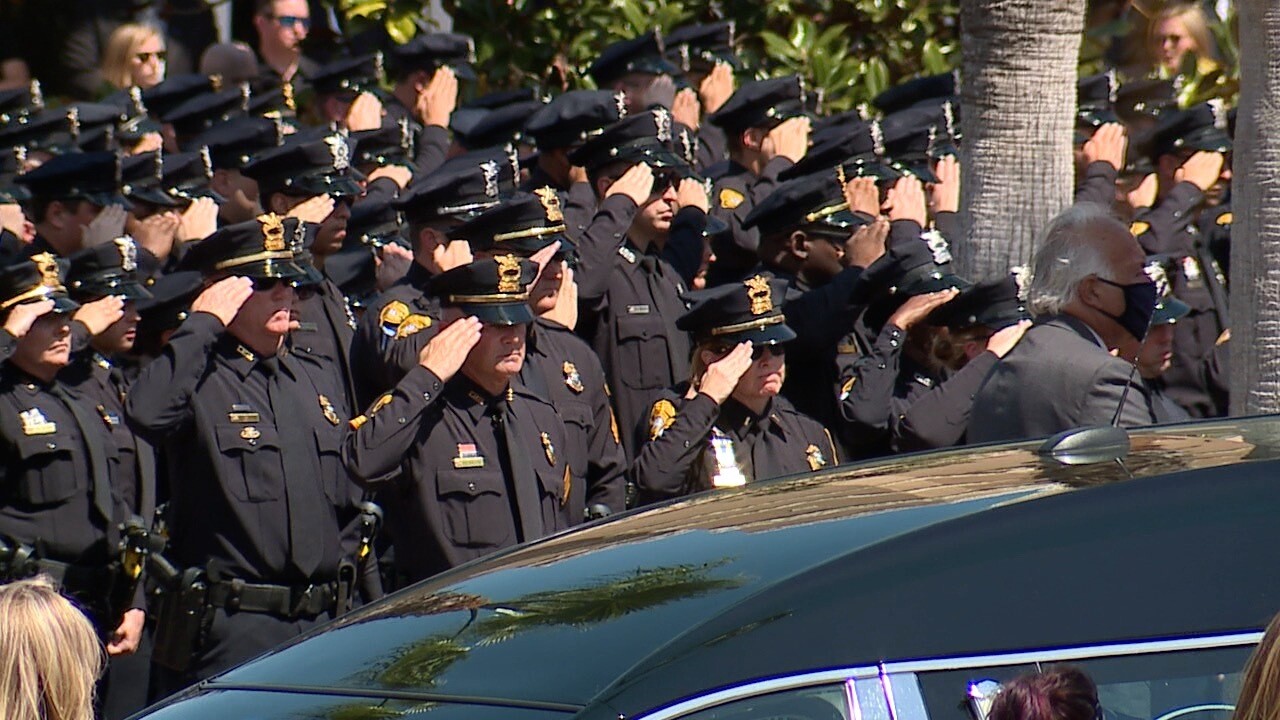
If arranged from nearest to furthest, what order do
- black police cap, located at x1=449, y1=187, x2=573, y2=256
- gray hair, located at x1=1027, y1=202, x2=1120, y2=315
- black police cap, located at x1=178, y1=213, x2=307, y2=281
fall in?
gray hair, located at x1=1027, y1=202, x2=1120, y2=315 < black police cap, located at x1=178, y1=213, x2=307, y2=281 < black police cap, located at x1=449, y1=187, x2=573, y2=256

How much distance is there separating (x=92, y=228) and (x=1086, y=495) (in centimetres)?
599

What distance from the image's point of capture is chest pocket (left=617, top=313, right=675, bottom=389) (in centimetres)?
743

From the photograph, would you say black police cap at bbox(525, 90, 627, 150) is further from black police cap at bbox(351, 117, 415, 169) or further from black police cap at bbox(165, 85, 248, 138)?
black police cap at bbox(165, 85, 248, 138)

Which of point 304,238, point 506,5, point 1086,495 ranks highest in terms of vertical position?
point 506,5

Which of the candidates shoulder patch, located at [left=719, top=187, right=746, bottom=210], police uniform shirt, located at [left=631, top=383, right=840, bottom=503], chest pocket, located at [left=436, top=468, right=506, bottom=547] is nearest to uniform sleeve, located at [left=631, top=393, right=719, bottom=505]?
police uniform shirt, located at [left=631, top=383, right=840, bottom=503]

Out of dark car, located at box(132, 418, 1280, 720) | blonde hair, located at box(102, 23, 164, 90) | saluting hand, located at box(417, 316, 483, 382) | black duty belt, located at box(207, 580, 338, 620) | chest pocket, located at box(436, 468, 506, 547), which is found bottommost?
black duty belt, located at box(207, 580, 338, 620)

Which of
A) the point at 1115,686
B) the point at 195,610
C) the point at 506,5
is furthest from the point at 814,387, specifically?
the point at 1115,686

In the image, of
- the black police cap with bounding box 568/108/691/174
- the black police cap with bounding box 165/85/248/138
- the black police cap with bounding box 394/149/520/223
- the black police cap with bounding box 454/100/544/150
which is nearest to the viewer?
the black police cap with bounding box 394/149/520/223

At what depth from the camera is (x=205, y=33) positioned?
13094mm

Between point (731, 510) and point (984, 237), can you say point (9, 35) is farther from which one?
point (731, 510)

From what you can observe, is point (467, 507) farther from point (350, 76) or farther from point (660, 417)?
point (350, 76)

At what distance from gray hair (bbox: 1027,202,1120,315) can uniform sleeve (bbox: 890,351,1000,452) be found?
97 centimetres

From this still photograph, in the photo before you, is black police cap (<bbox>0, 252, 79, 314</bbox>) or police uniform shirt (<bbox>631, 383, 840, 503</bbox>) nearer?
police uniform shirt (<bbox>631, 383, 840, 503</bbox>)

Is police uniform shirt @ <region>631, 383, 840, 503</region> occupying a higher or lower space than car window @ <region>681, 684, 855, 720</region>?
lower
